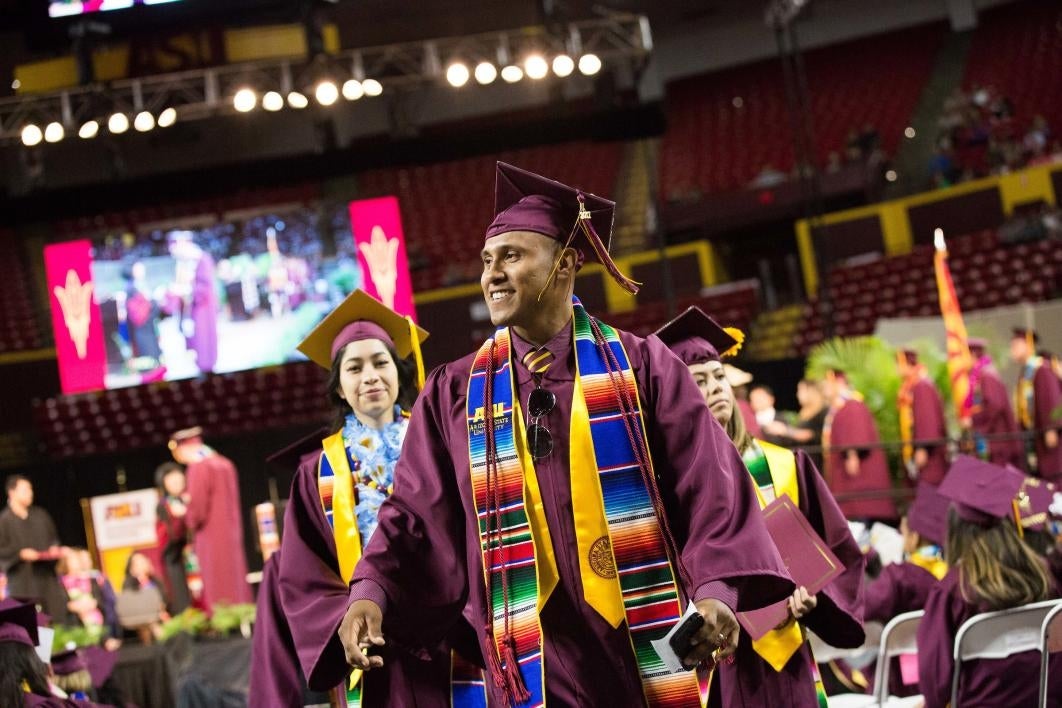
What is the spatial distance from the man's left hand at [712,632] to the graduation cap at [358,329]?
201 centimetres

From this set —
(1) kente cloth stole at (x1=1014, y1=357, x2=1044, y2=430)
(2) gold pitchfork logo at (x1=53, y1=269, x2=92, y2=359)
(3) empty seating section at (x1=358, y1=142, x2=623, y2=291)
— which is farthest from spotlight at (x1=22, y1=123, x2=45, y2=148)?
(1) kente cloth stole at (x1=1014, y1=357, x2=1044, y2=430)

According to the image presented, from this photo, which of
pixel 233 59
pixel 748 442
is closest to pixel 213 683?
pixel 748 442

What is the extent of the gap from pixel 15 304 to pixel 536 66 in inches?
368

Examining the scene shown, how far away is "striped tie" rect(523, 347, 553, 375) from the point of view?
8.35 feet

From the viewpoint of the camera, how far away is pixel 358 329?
3984mm

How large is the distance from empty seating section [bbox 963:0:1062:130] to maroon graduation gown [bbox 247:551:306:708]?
736 inches

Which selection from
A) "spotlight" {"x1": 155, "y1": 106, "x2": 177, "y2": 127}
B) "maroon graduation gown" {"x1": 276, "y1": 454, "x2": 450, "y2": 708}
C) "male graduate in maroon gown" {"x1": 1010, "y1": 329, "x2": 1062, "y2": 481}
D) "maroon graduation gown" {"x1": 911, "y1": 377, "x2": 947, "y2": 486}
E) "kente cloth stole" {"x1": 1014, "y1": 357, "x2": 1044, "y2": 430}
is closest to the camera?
"maroon graduation gown" {"x1": 276, "y1": 454, "x2": 450, "y2": 708}

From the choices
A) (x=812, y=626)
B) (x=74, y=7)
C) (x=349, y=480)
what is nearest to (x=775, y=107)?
(x=74, y=7)

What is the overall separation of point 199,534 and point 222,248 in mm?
6338

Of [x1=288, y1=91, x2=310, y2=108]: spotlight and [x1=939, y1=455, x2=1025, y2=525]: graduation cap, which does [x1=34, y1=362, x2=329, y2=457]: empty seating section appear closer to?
[x1=288, y1=91, x2=310, y2=108]: spotlight

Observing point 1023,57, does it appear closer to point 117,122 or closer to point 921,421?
point 921,421

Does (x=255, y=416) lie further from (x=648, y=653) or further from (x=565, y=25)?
(x=648, y=653)

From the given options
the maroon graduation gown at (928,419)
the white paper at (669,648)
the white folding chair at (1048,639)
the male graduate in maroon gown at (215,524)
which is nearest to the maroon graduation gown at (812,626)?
the white folding chair at (1048,639)

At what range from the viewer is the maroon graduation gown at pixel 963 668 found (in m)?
3.88
